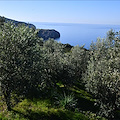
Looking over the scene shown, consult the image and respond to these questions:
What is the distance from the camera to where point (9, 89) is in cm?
1256

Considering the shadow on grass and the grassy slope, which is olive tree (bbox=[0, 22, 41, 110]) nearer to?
the grassy slope

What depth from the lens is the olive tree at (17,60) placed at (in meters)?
11.6

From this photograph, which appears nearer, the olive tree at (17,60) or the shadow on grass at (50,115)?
the olive tree at (17,60)

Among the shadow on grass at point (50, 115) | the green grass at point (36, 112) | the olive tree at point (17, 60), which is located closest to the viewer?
the olive tree at point (17, 60)

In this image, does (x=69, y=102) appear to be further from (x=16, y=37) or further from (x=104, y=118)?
(x=16, y=37)

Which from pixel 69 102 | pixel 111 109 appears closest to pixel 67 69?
pixel 69 102

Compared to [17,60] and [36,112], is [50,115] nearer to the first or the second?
[36,112]

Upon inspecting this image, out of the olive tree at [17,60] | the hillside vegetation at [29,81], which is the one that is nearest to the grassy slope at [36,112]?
the hillside vegetation at [29,81]

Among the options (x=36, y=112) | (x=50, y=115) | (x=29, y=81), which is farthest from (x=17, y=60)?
(x=50, y=115)

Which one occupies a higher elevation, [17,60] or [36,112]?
[17,60]

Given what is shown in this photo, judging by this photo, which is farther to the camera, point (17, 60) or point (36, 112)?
point (36, 112)

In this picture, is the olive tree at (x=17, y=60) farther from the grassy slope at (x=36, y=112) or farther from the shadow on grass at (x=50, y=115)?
the shadow on grass at (x=50, y=115)

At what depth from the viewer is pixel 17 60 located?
1186cm

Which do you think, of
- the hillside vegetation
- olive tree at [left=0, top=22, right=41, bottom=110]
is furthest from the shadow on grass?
olive tree at [left=0, top=22, right=41, bottom=110]
